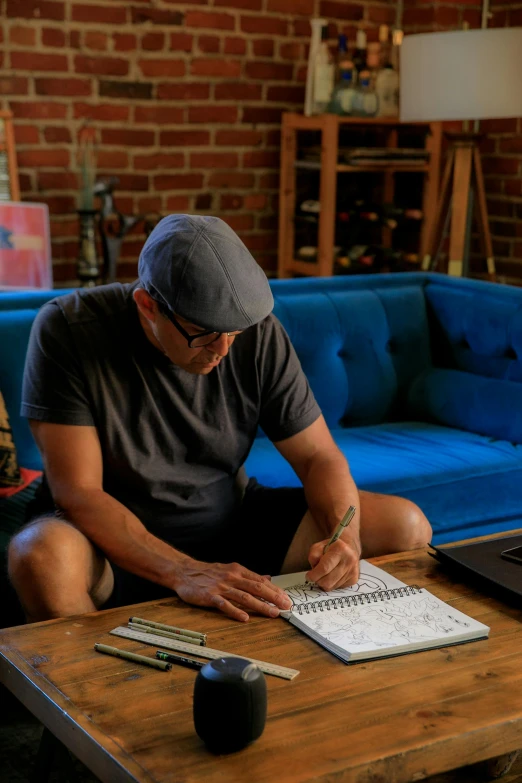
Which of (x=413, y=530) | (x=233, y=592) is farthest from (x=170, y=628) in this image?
(x=413, y=530)

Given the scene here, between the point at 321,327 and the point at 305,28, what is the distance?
1793 mm

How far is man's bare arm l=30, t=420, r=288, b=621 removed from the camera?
155 centimetres

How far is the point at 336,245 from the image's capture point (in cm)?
420

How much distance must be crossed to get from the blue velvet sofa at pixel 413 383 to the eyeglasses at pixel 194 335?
2.56 ft

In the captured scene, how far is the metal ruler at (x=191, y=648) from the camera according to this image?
1.32m

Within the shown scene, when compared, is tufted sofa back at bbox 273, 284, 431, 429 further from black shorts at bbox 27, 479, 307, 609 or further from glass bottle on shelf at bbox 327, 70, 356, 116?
Answer: glass bottle on shelf at bbox 327, 70, 356, 116

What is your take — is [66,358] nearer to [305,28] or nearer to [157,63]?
[157,63]

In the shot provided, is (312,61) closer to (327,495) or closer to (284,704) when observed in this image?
(327,495)

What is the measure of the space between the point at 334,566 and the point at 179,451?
1.40ft

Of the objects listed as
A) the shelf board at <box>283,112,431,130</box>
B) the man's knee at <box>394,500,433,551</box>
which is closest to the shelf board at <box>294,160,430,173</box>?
the shelf board at <box>283,112,431,130</box>

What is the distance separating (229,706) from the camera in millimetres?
1106

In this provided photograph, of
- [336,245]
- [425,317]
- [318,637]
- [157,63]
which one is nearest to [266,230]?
[336,245]

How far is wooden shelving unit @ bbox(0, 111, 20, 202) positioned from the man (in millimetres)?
1718

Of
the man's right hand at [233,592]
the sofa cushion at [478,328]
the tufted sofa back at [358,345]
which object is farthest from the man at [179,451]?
the sofa cushion at [478,328]
